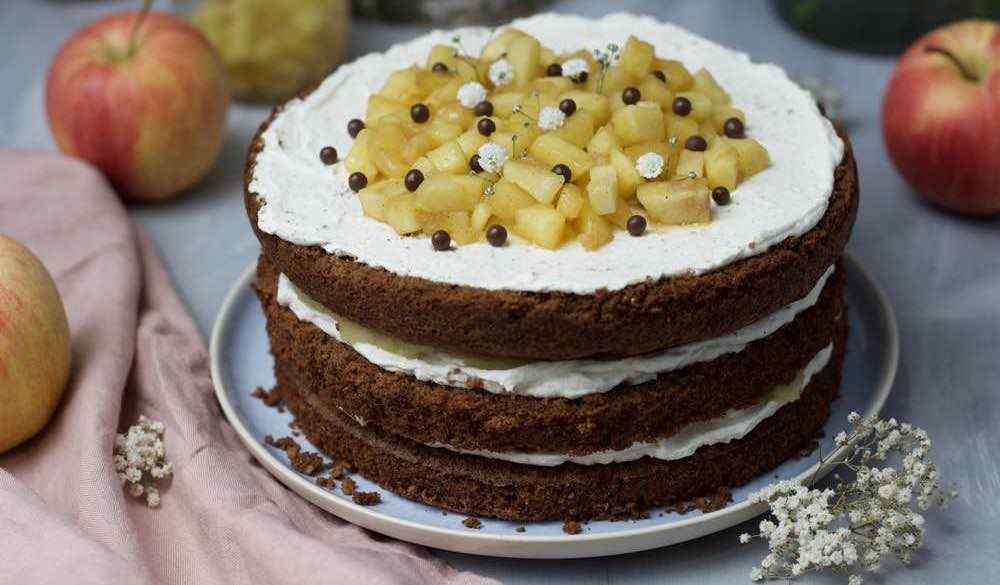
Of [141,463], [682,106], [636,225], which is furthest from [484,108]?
[141,463]

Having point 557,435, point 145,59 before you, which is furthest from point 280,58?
point 557,435

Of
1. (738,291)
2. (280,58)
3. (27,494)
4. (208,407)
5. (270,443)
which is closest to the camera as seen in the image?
(738,291)

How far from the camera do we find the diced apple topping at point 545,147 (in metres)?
2.77

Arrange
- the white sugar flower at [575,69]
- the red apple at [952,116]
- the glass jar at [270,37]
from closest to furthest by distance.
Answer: the white sugar flower at [575,69], the red apple at [952,116], the glass jar at [270,37]

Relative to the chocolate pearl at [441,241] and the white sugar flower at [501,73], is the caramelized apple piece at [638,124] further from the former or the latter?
the chocolate pearl at [441,241]

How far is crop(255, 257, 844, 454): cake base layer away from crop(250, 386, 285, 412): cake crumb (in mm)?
363

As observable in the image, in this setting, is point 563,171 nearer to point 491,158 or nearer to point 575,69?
point 491,158

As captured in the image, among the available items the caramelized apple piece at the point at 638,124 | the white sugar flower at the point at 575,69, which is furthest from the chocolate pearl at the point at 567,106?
the white sugar flower at the point at 575,69

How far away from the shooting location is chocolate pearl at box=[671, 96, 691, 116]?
311 cm

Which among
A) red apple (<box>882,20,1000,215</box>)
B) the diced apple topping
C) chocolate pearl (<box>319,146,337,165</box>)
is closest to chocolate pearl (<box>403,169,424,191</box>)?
the diced apple topping

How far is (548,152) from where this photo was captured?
290 centimetres

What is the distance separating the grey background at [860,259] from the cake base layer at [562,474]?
5.4 inches

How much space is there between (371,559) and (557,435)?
51 cm

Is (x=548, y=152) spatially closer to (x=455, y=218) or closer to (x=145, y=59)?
(x=455, y=218)
